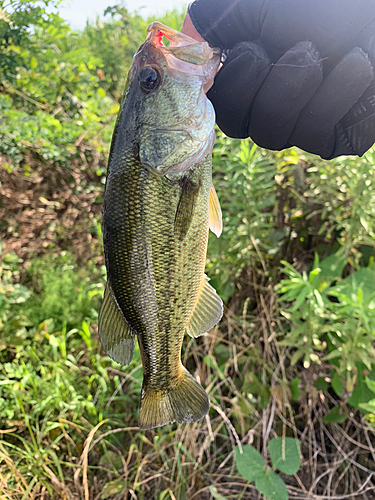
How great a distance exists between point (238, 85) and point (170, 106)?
293 mm

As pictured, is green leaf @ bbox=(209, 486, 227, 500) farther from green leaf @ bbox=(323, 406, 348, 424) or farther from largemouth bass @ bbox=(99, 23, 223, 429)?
largemouth bass @ bbox=(99, 23, 223, 429)

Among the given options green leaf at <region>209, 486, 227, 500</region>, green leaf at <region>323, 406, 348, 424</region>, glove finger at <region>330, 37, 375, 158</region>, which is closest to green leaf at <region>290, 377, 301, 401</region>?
green leaf at <region>323, 406, 348, 424</region>

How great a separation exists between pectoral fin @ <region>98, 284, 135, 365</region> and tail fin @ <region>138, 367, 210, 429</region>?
233 millimetres

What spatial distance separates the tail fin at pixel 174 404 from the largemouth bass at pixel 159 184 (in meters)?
0.04

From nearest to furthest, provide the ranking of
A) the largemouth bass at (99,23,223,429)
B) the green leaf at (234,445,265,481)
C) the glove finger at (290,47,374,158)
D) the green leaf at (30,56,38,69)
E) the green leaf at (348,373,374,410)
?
the glove finger at (290,47,374,158) < the largemouth bass at (99,23,223,429) < the green leaf at (348,373,374,410) < the green leaf at (234,445,265,481) < the green leaf at (30,56,38,69)

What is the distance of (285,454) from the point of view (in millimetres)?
2334

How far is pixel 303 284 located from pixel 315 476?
1.51 m

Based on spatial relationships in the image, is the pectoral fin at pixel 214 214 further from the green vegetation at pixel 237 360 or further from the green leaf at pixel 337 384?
the green leaf at pixel 337 384

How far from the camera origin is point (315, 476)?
244cm

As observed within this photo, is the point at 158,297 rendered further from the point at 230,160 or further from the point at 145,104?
the point at 230,160

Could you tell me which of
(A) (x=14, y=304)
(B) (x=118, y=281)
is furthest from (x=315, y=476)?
(A) (x=14, y=304)

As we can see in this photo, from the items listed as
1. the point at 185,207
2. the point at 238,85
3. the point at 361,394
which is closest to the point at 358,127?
the point at 238,85

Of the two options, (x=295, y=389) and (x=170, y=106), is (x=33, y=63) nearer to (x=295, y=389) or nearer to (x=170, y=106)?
(x=170, y=106)

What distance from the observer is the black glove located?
124 cm
